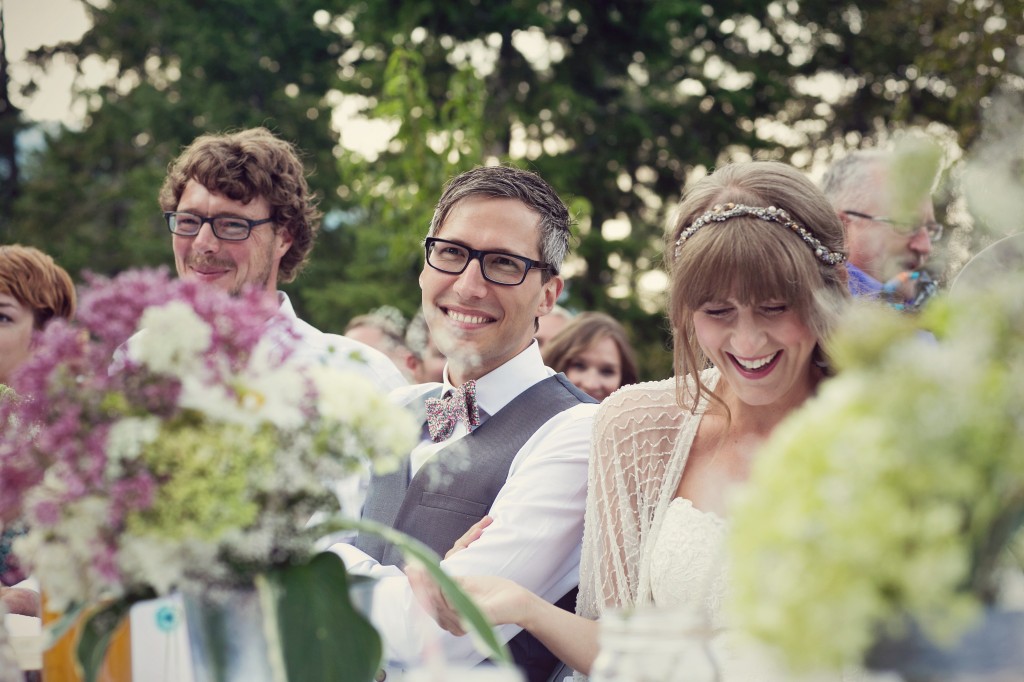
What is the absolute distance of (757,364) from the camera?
2316 millimetres

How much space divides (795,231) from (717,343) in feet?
1.00

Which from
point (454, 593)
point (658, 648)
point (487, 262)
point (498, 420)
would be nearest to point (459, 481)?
point (498, 420)

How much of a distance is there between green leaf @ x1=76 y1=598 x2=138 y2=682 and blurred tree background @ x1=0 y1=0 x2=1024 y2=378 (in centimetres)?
1251

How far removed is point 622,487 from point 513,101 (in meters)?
14.0

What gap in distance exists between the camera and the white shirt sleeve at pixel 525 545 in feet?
7.43

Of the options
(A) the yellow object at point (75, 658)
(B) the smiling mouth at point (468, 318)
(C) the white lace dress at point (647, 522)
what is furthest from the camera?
(B) the smiling mouth at point (468, 318)

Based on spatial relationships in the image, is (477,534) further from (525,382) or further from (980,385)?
(980,385)

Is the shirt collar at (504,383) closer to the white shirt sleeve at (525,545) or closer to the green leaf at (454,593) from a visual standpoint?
the white shirt sleeve at (525,545)

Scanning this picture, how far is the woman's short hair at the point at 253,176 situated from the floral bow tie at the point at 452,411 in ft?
4.72

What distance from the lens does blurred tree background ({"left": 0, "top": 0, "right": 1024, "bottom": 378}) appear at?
15.8 metres

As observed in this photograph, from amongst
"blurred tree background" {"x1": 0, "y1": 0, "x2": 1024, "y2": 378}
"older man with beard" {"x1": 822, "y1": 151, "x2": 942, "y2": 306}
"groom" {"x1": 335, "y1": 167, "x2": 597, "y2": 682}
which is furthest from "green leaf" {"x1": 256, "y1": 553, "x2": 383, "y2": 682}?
"blurred tree background" {"x1": 0, "y1": 0, "x2": 1024, "y2": 378}

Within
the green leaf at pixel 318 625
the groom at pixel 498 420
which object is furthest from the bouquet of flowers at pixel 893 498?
the groom at pixel 498 420

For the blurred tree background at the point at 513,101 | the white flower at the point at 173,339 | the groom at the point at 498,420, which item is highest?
the blurred tree background at the point at 513,101

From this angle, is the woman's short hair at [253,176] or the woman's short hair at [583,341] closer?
the woman's short hair at [253,176]
